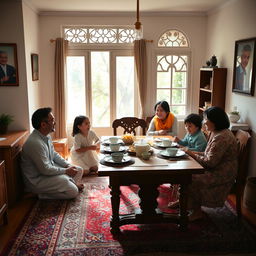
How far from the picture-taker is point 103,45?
5.26 m

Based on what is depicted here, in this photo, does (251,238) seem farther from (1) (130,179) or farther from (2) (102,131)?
(2) (102,131)

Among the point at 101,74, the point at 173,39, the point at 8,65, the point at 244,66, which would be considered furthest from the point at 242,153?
the point at 101,74

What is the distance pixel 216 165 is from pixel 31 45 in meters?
3.29

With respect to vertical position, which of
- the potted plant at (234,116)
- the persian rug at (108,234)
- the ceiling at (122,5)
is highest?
the ceiling at (122,5)

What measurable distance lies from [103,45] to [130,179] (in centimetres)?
346

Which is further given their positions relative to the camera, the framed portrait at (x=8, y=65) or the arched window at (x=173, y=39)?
the arched window at (x=173, y=39)

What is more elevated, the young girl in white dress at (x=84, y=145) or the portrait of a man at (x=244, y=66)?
the portrait of a man at (x=244, y=66)

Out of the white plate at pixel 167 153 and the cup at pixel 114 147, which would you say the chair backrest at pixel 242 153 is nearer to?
the white plate at pixel 167 153

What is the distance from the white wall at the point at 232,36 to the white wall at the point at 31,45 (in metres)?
2.95

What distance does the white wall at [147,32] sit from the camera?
5066mm

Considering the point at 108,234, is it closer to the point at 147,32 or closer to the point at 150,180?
the point at 150,180

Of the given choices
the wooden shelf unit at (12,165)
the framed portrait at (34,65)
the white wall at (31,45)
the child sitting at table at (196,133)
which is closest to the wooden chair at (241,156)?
the child sitting at table at (196,133)

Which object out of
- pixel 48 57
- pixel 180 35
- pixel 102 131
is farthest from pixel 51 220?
pixel 180 35

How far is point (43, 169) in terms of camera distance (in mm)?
3094
